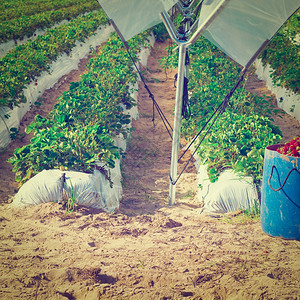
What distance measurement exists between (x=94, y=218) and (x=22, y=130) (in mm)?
3605

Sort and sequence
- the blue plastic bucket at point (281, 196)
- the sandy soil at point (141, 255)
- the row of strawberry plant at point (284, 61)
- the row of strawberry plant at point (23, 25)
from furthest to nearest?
the row of strawberry plant at point (23, 25), the row of strawberry plant at point (284, 61), the blue plastic bucket at point (281, 196), the sandy soil at point (141, 255)

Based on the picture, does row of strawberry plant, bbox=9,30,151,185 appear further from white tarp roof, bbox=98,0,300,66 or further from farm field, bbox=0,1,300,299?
white tarp roof, bbox=98,0,300,66

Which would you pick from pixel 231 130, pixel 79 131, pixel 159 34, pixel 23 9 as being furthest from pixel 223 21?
pixel 23 9

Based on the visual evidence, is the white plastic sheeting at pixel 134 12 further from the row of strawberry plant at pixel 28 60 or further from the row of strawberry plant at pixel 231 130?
the row of strawberry plant at pixel 28 60

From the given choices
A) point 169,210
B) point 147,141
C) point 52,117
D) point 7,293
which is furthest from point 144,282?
point 147,141

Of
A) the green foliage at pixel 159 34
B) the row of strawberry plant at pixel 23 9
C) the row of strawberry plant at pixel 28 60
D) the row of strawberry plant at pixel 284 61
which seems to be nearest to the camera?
the row of strawberry plant at pixel 28 60

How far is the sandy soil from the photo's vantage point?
8.33ft

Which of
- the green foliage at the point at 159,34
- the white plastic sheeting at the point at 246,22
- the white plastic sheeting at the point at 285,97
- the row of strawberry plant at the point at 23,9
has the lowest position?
the white plastic sheeting at the point at 285,97

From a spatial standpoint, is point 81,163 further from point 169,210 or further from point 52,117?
point 52,117

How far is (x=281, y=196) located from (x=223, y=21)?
1805 millimetres

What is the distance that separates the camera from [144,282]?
2.65 m

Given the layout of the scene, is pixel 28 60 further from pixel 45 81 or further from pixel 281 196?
pixel 281 196

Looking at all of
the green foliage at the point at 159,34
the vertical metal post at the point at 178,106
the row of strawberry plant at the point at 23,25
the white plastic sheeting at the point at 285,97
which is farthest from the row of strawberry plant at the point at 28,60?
the green foliage at the point at 159,34

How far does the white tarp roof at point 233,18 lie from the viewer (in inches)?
139
